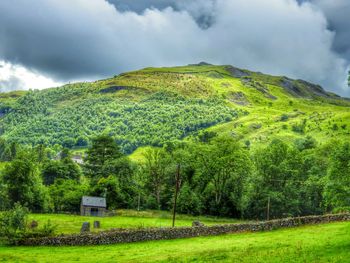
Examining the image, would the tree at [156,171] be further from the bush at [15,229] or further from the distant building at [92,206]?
the bush at [15,229]

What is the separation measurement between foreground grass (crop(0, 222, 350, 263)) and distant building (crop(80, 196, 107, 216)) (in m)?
50.3

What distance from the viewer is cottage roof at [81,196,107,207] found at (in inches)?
3776

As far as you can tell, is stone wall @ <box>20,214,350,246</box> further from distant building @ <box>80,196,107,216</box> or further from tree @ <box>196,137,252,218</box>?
distant building @ <box>80,196,107,216</box>

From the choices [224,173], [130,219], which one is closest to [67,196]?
[130,219]

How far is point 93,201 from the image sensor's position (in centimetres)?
9644

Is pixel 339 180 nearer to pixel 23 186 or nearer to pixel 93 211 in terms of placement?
pixel 93 211

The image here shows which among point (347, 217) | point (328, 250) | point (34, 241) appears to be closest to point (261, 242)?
point (328, 250)

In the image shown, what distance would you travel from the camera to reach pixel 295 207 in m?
85.6

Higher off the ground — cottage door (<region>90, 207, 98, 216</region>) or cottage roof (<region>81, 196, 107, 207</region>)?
cottage roof (<region>81, 196, 107, 207</region>)

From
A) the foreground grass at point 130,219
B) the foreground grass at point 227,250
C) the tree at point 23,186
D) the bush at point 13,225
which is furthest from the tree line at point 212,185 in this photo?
the bush at point 13,225

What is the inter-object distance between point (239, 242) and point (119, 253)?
11.4 metres

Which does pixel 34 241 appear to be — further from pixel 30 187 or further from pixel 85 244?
pixel 30 187

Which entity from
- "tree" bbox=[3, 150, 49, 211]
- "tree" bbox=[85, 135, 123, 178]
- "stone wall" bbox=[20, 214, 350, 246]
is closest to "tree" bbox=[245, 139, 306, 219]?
"stone wall" bbox=[20, 214, 350, 246]

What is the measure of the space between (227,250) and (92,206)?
68066 millimetres
